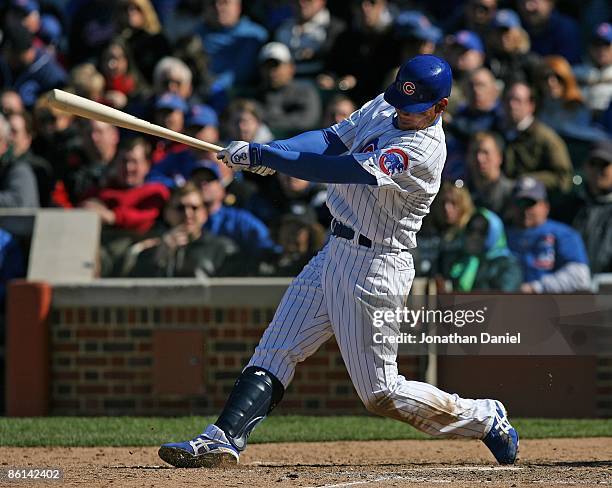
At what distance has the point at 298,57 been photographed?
1127 cm

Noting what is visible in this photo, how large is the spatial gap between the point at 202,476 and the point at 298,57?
619 cm

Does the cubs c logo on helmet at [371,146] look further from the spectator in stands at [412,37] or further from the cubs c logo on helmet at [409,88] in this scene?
the spectator in stands at [412,37]

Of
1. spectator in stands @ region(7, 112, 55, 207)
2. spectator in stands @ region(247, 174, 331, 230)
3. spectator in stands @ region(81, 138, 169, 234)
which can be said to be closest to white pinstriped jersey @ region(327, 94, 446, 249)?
spectator in stands @ region(247, 174, 331, 230)

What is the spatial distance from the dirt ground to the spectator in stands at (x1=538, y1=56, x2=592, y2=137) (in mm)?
3367

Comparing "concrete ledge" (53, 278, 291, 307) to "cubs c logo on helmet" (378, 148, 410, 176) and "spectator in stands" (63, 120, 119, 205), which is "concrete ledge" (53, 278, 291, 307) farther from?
"cubs c logo on helmet" (378, 148, 410, 176)

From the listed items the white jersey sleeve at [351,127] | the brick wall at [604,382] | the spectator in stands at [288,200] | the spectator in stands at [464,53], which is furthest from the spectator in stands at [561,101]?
the white jersey sleeve at [351,127]

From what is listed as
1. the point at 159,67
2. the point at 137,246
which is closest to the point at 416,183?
Answer: the point at 137,246

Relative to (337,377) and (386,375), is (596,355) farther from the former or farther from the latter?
(386,375)

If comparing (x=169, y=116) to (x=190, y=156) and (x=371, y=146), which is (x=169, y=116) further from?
(x=371, y=146)

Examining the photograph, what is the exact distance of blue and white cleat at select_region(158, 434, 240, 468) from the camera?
19.1 feet

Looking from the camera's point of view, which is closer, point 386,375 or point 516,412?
point 386,375

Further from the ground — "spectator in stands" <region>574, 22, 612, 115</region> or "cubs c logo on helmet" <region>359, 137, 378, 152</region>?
"spectator in stands" <region>574, 22, 612, 115</region>

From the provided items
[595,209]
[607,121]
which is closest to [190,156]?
[595,209]

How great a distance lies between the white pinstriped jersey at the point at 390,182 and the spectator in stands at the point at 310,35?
17.3 ft
